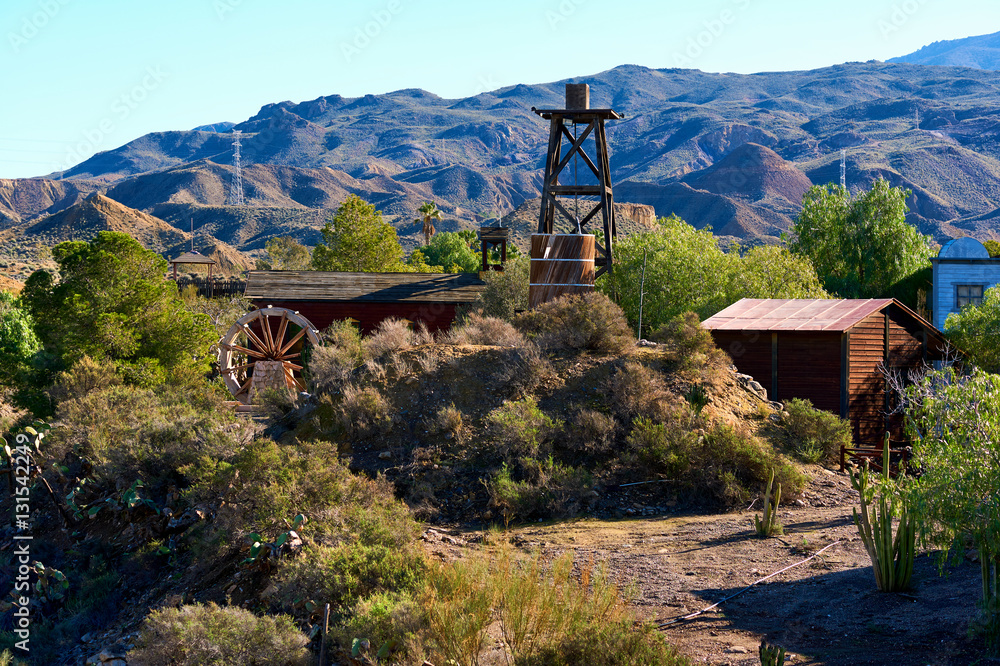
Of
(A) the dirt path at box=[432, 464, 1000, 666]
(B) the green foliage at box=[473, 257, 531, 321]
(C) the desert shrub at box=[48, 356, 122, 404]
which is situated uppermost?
(B) the green foliage at box=[473, 257, 531, 321]

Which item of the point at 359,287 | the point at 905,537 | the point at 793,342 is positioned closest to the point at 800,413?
the point at 793,342

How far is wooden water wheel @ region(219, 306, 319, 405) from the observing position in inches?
1001

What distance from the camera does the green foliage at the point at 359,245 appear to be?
41.3 metres

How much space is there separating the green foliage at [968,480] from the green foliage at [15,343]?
760 inches

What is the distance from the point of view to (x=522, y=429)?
13734 millimetres

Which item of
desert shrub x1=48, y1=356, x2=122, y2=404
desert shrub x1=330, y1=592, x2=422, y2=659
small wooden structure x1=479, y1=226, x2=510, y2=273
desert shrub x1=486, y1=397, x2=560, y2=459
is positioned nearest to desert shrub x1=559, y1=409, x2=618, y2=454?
desert shrub x1=486, y1=397, x2=560, y2=459

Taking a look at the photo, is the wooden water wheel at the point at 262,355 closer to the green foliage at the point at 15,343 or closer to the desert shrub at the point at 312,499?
the green foliage at the point at 15,343

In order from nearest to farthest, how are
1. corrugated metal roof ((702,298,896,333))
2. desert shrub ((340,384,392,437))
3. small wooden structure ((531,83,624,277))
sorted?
1. desert shrub ((340,384,392,437))
2. corrugated metal roof ((702,298,896,333))
3. small wooden structure ((531,83,624,277))

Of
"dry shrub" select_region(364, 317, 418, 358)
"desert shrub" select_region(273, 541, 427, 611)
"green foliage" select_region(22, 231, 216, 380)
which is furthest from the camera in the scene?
"green foliage" select_region(22, 231, 216, 380)

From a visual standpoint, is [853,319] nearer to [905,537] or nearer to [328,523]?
[905,537]

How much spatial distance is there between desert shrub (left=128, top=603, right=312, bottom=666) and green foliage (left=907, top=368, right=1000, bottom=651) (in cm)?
604

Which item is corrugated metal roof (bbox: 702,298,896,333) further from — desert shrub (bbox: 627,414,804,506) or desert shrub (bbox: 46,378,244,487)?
desert shrub (bbox: 46,378,244,487)

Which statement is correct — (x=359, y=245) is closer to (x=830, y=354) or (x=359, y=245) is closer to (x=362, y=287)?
(x=362, y=287)

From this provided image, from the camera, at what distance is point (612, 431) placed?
14203 mm
